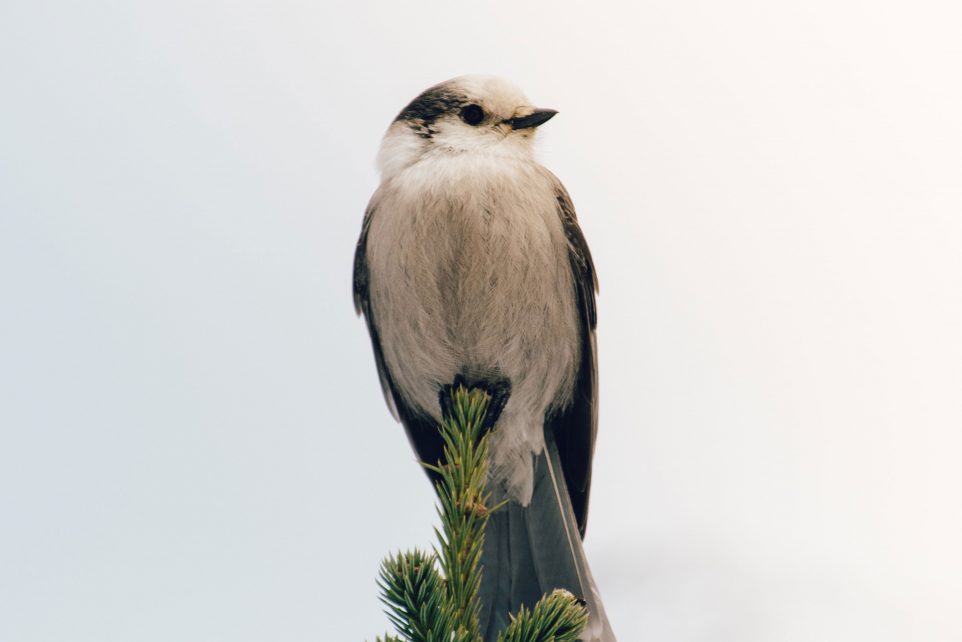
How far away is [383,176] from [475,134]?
36 cm

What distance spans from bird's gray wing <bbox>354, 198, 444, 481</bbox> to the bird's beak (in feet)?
1.76

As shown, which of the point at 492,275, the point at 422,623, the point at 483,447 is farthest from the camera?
the point at 492,275

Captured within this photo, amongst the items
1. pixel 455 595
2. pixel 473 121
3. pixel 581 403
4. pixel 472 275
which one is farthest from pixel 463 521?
pixel 473 121

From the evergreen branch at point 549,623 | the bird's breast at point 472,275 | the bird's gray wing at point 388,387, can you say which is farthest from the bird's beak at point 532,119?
the evergreen branch at point 549,623

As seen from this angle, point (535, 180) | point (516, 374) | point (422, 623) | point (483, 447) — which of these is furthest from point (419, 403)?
point (422, 623)

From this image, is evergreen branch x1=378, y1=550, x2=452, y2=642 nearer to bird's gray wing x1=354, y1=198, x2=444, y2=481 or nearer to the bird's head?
bird's gray wing x1=354, y1=198, x2=444, y2=481

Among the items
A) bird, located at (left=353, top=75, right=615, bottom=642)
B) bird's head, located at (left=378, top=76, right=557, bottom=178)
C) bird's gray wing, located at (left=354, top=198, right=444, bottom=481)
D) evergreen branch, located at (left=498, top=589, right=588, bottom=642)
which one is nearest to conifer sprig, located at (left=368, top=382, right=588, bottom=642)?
evergreen branch, located at (left=498, top=589, right=588, bottom=642)

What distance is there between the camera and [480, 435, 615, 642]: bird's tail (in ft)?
10.5

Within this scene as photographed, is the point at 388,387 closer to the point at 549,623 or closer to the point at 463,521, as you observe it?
the point at 463,521

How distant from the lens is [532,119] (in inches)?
133

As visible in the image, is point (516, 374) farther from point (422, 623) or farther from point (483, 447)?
point (422, 623)

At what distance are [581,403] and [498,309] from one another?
674 millimetres

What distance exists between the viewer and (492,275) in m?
3.05

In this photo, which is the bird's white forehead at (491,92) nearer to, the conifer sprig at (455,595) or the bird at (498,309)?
the bird at (498,309)
